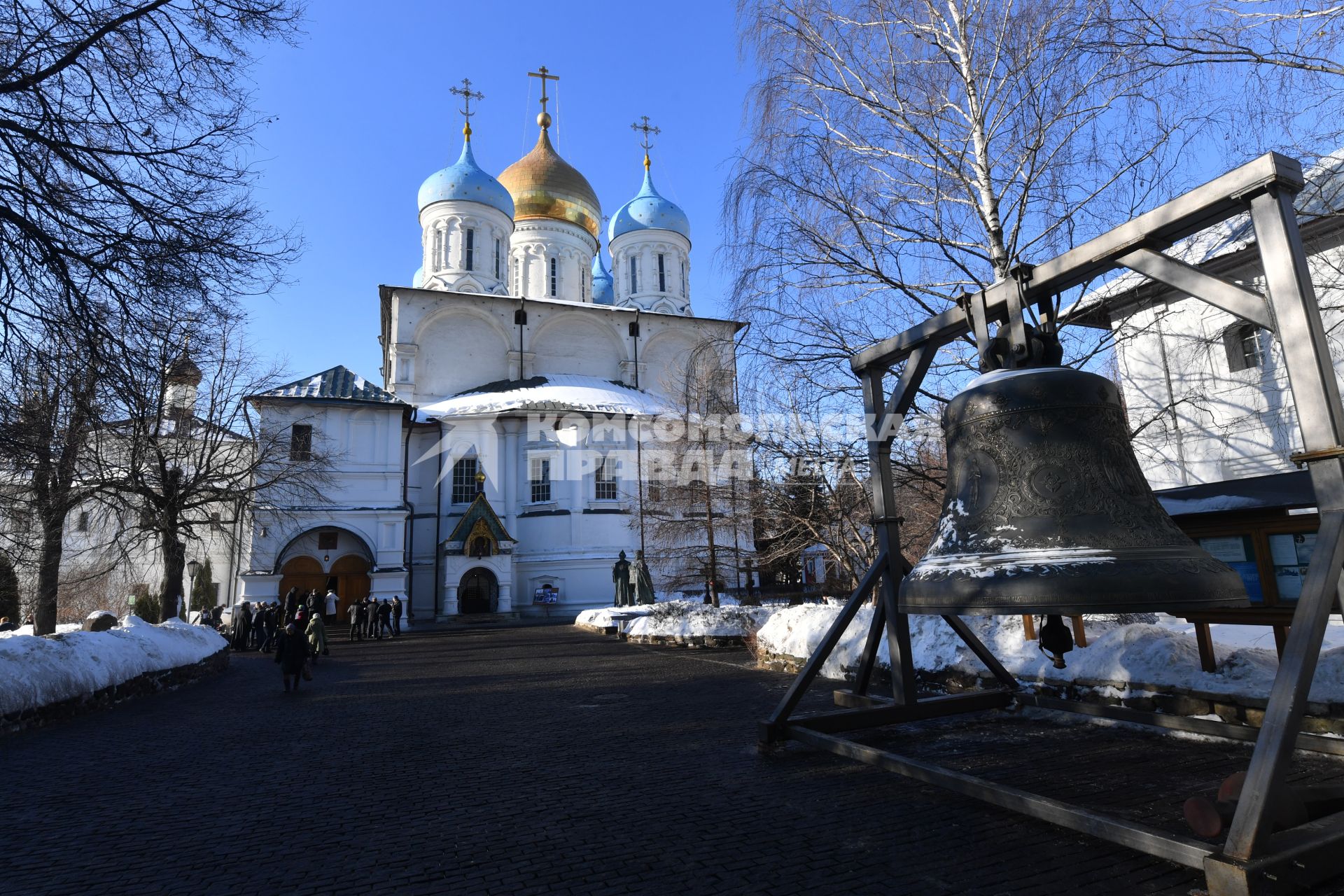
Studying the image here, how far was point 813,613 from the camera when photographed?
469 inches

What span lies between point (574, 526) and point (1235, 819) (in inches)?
1211

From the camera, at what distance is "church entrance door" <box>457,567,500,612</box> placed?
31562 millimetres

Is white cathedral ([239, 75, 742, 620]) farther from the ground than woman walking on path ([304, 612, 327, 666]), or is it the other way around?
white cathedral ([239, 75, 742, 620])

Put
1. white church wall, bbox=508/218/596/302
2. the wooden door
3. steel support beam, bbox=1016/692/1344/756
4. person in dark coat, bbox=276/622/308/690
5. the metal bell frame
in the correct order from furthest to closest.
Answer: white church wall, bbox=508/218/596/302, the wooden door, person in dark coat, bbox=276/622/308/690, steel support beam, bbox=1016/692/1344/756, the metal bell frame

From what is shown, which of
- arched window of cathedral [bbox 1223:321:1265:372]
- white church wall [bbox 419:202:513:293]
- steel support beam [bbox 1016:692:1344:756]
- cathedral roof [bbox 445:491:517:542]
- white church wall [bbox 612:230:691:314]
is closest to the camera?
steel support beam [bbox 1016:692:1344:756]

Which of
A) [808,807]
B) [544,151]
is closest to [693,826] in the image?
[808,807]

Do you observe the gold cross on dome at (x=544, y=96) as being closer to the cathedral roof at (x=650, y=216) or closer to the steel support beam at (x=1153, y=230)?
the cathedral roof at (x=650, y=216)

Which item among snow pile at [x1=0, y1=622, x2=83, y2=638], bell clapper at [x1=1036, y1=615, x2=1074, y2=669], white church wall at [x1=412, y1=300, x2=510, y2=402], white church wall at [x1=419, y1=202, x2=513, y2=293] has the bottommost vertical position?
bell clapper at [x1=1036, y1=615, x2=1074, y2=669]

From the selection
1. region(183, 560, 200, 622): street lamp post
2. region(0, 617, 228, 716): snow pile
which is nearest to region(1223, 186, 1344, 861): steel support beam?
region(0, 617, 228, 716): snow pile

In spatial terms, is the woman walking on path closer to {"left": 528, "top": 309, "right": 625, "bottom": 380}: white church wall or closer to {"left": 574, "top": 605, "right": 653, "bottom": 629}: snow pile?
{"left": 574, "top": 605, "right": 653, "bottom": 629}: snow pile

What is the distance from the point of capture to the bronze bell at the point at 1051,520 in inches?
119

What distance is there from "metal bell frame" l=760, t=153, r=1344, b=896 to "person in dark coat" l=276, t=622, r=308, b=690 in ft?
28.8

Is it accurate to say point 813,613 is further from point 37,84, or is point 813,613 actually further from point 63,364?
point 37,84

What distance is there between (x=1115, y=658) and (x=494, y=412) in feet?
95.1
